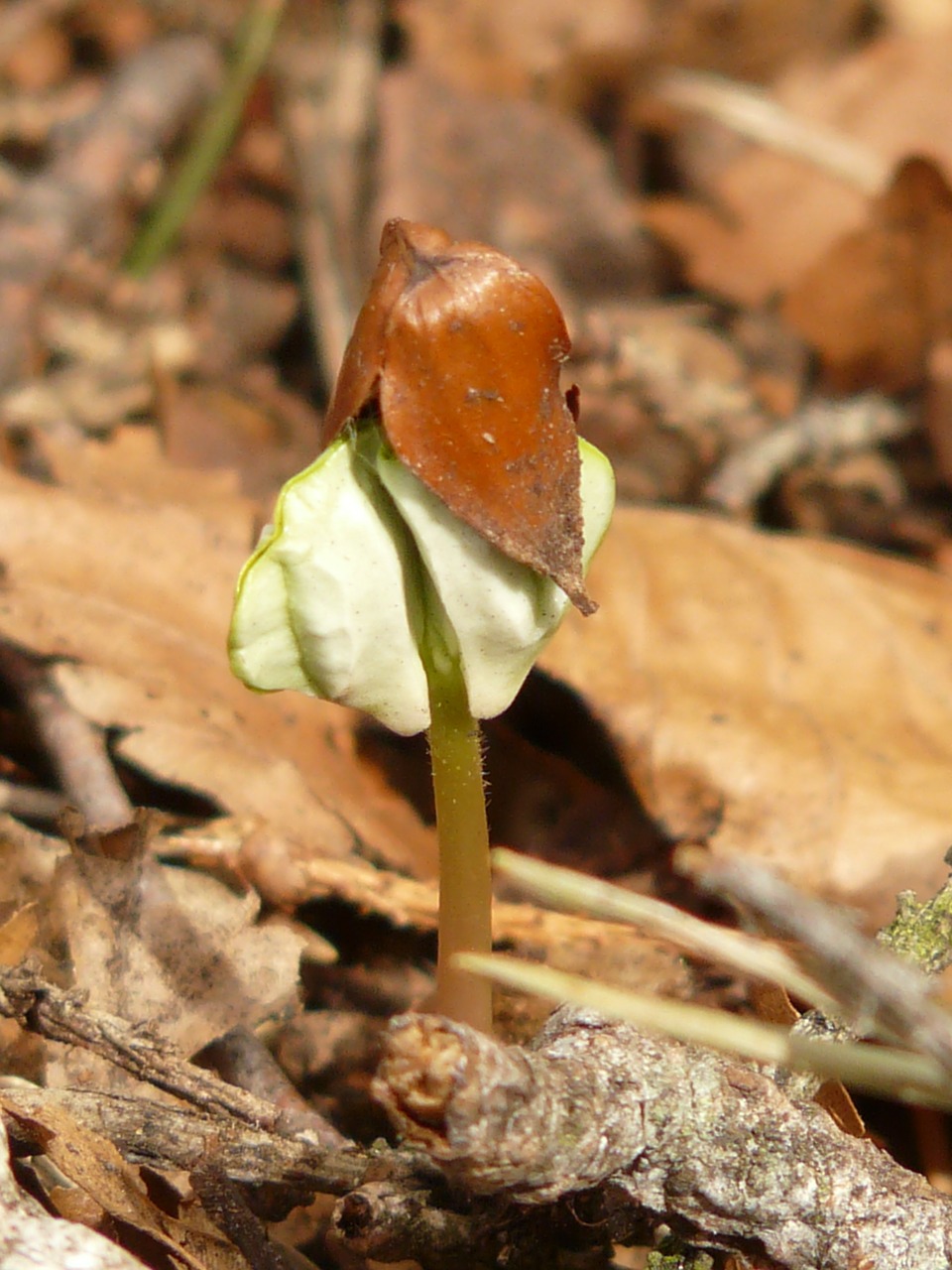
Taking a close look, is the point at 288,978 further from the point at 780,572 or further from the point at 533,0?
the point at 533,0

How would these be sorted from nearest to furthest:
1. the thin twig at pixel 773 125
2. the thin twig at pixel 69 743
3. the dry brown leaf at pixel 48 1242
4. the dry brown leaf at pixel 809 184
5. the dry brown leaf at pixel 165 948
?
the dry brown leaf at pixel 48 1242, the dry brown leaf at pixel 165 948, the thin twig at pixel 69 743, the dry brown leaf at pixel 809 184, the thin twig at pixel 773 125

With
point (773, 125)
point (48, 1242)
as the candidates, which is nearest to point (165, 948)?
point (48, 1242)

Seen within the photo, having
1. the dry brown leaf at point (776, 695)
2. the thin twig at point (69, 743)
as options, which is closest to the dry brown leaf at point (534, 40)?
the dry brown leaf at point (776, 695)

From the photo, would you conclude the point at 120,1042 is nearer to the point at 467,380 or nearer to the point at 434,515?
the point at 434,515

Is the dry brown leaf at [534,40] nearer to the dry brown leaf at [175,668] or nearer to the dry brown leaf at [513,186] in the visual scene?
the dry brown leaf at [513,186]

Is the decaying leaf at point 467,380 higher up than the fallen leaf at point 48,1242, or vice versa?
the decaying leaf at point 467,380

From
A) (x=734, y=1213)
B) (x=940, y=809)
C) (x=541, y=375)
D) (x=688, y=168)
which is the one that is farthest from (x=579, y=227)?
(x=734, y=1213)

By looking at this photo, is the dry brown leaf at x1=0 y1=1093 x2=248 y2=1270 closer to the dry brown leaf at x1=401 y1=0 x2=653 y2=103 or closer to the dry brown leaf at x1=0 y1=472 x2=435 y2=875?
the dry brown leaf at x1=0 y1=472 x2=435 y2=875
